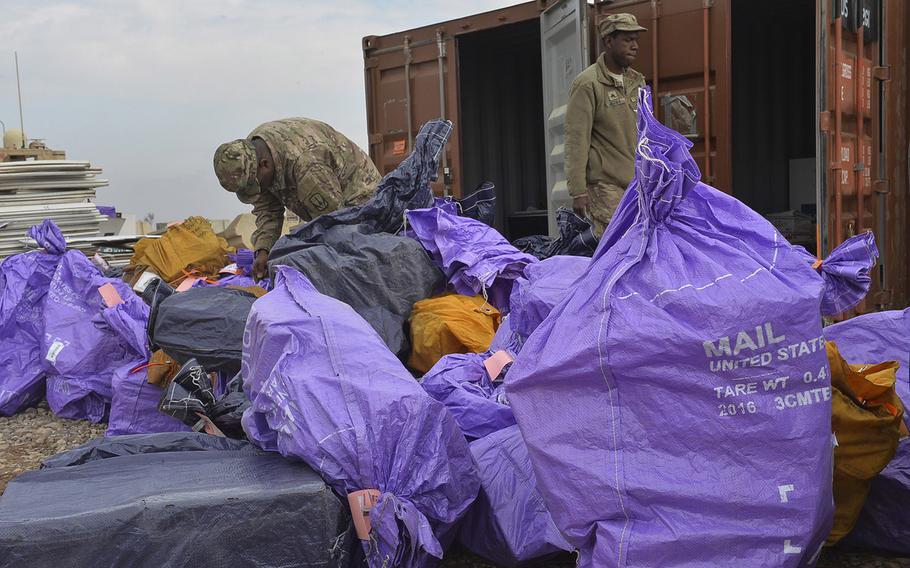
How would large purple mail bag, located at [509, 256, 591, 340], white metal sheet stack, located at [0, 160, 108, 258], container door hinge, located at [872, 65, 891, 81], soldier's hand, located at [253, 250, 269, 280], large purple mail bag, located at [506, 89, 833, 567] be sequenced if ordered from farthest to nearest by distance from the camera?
white metal sheet stack, located at [0, 160, 108, 258], container door hinge, located at [872, 65, 891, 81], soldier's hand, located at [253, 250, 269, 280], large purple mail bag, located at [509, 256, 591, 340], large purple mail bag, located at [506, 89, 833, 567]

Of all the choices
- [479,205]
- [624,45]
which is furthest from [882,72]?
[479,205]

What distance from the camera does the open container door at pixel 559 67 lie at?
5.38 metres

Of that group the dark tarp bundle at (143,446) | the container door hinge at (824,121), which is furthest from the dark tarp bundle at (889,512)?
the container door hinge at (824,121)

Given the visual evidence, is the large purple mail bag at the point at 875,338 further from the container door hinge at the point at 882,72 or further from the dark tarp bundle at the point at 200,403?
the container door hinge at the point at 882,72

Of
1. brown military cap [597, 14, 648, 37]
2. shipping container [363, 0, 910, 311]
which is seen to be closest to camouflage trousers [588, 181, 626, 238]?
shipping container [363, 0, 910, 311]

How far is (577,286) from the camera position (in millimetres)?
2096

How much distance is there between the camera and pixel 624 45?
15.7 feet

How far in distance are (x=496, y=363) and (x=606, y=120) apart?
227 centimetres

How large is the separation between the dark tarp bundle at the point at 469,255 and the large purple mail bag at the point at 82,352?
1415mm

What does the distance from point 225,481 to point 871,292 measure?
4275 mm

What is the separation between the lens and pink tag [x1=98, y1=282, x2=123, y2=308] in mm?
4234

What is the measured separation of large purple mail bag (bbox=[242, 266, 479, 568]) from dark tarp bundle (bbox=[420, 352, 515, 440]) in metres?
0.43

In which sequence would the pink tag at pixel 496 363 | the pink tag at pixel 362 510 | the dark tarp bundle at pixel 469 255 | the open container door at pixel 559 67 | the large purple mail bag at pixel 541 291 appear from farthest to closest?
the open container door at pixel 559 67, the dark tarp bundle at pixel 469 255, the large purple mail bag at pixel 541 291, the pink tag at pixel 496 363, the pink tag at pixel 362 510

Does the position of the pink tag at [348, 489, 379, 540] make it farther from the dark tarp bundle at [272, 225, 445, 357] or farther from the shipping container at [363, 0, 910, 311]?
the shipping container at [363, 0, 910, 311]
